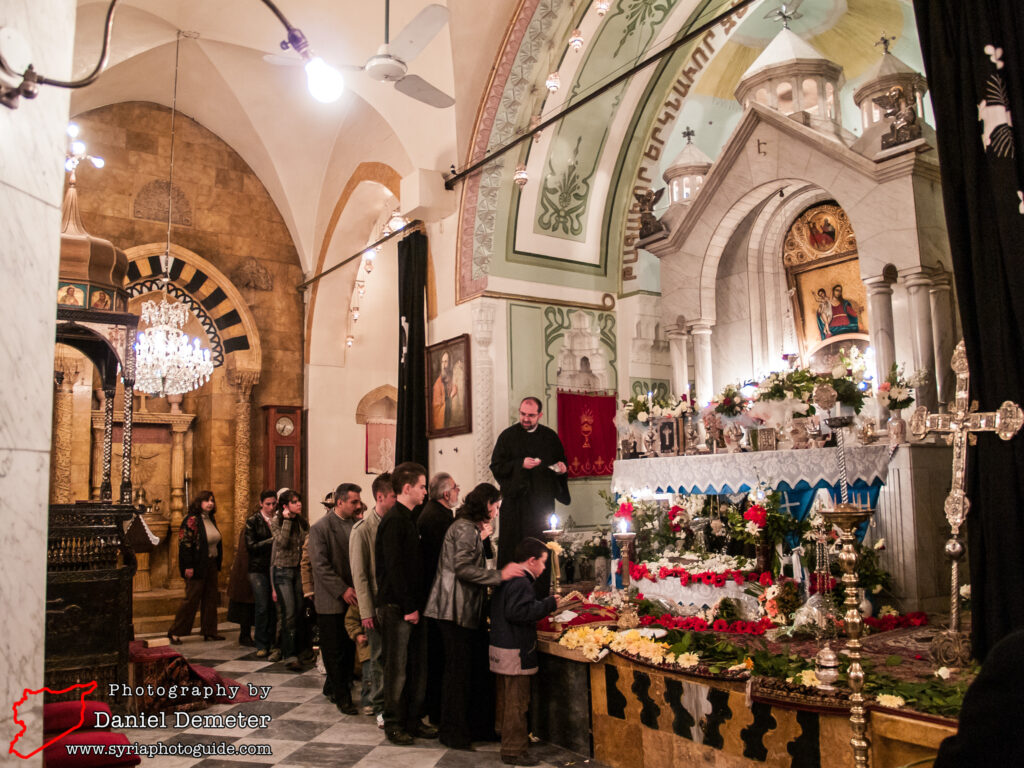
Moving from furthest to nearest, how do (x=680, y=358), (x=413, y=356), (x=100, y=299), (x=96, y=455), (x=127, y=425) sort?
(x=96, y=455) → (x=413, y=356) → (x=680, y=358) → (x=127, y=425) → (x=100, y=299)

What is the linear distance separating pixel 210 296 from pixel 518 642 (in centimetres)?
867

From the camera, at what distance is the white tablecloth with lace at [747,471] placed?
5.63 metres

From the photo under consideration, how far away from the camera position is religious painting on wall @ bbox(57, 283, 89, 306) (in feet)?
20.0

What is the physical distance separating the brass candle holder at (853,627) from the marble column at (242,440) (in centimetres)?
950

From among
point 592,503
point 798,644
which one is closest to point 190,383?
point 592,503

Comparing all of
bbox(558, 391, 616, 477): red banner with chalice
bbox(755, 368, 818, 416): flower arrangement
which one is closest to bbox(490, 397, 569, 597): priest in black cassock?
bbox(558, 391, 616, 477): red banner with chalice

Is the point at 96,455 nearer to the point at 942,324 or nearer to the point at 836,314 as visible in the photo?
the point at 836,314

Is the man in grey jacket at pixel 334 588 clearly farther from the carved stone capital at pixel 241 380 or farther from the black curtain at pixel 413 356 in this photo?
the carved stone capital at pixel 241 380

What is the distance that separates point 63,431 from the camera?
1016 centimetres

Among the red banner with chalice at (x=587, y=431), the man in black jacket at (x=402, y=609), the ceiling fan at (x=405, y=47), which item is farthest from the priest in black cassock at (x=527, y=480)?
the ceiling fan at (x=405, y=47)

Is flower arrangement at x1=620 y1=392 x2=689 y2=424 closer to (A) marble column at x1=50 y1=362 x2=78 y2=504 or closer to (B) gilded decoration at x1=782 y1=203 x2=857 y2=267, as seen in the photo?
(B) gilded decoration at x1=782 y1=203 x2=857 y2=267

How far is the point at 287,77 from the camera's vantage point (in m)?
10.9

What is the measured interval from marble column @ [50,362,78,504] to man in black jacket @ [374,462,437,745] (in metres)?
6.72

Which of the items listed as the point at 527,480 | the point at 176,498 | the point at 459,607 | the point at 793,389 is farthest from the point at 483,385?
the point at 176,498
